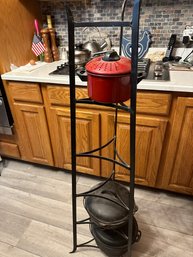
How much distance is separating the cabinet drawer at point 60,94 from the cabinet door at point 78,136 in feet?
0.19

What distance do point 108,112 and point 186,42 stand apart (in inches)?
31.4

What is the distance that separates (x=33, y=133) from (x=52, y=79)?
0.53 metres

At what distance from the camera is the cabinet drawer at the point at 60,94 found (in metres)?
1.27

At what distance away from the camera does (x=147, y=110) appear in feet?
3.90

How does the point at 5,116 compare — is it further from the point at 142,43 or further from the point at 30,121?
the point at 142,43

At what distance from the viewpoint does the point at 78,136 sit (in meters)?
1.45

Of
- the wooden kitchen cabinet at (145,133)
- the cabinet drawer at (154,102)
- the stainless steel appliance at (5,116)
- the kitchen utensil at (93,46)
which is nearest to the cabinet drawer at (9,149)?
the stainless steel appliance at (5,116)

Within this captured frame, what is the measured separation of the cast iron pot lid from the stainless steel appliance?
2.98ft

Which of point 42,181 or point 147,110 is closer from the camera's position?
point 147,110

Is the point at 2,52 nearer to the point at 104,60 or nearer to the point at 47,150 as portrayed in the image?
the point at 47,150

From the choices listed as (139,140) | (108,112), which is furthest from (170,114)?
(108,112)

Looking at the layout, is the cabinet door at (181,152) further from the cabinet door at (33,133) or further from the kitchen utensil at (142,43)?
the cabinet door at (33,133)

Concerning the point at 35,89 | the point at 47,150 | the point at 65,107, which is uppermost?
the point at 35,89

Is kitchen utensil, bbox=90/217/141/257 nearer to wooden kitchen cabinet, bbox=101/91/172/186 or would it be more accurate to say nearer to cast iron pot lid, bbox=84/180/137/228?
cast iron pot lid, bbox=84/180/137/228
